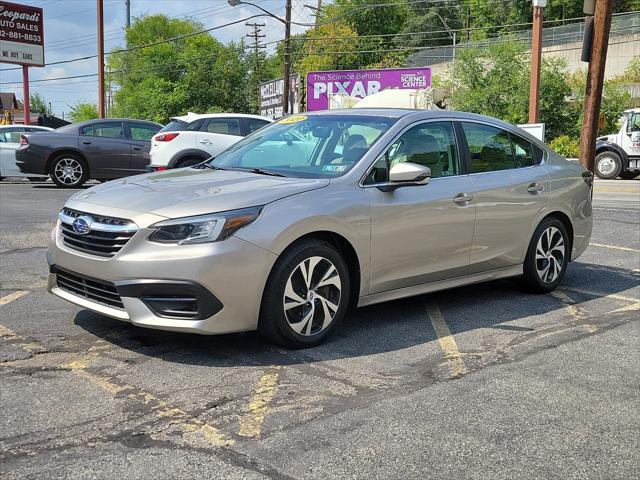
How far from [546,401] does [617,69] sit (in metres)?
46.9

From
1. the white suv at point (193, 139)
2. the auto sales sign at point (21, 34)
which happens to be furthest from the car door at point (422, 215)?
the auto sales sign at point (21, 34)

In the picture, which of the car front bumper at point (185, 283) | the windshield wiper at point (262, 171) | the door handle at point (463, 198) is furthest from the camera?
the door handle at point (463, 198)

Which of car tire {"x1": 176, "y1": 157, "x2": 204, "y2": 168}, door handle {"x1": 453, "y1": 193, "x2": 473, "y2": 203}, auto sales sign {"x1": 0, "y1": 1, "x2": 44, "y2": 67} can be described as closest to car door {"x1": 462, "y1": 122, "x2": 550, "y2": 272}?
door handle {"x1": 453, "y1": 193, "x2": 473, "y2": 203}

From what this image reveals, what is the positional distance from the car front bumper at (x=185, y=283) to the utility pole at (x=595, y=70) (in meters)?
10.3

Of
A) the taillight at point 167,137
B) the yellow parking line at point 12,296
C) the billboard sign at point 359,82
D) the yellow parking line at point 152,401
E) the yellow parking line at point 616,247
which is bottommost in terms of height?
the yellow parking line at point 616,247

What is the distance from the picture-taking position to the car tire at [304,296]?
434 centimetres

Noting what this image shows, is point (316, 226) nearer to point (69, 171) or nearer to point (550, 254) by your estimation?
point (550, 254)

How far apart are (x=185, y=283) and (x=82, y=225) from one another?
2.85 feet

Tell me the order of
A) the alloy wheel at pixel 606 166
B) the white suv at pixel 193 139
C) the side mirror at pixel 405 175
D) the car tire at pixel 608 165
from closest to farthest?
the side mirror at pixel 405 175 < the white suv at pixel 193 139 < the car tire at pixel 608 165 < the alloy wheel at pixel 606 166

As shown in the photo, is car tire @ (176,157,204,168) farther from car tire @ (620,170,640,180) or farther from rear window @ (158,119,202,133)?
Answer: car tire @ (620,170,640,180)

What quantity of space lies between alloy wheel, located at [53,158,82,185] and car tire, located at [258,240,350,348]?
39.3 feet

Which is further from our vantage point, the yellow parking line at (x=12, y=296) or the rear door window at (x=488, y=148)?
the rear door window at (x=488, y=148)

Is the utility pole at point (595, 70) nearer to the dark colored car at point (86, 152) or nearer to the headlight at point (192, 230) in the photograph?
the dark colored car at point (86, 152)

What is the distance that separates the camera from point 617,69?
149 feet
